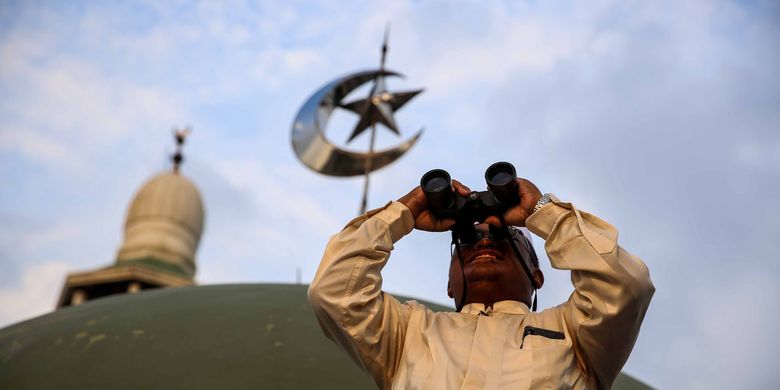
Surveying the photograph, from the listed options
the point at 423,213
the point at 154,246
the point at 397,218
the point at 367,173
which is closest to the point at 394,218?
the point at 397,218

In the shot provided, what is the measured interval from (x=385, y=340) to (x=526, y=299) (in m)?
0.75

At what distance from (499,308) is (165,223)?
77.0 feet

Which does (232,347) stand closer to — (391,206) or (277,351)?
(277,351)

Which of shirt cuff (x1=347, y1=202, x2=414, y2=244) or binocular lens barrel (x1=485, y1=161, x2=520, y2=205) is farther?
shirt cuff (x1=347, y1=202, x2=414, y2=244)

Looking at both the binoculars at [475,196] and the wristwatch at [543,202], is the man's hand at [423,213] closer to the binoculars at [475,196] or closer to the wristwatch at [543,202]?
the binoculars at [475,196]

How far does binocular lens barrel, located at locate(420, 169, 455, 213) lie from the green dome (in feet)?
10.4

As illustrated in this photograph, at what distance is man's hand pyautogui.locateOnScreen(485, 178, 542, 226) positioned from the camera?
4230 millimetres

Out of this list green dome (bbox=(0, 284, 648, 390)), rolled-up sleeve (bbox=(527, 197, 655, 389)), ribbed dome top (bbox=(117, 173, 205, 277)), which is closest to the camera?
rolled-up sleeve (bbox=(527, 197, 655, 389))

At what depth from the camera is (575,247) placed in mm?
3967

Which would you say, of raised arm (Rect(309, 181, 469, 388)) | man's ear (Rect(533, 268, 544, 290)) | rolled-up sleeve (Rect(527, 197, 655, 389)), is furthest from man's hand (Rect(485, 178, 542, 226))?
man's ear (Rect(533, 268, 544, 290))

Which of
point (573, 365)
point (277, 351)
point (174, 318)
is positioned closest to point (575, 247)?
point (573, 365)

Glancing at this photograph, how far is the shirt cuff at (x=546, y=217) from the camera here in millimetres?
4082

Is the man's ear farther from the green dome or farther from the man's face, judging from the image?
the green dome

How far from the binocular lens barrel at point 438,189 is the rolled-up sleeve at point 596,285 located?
1.18 feet
